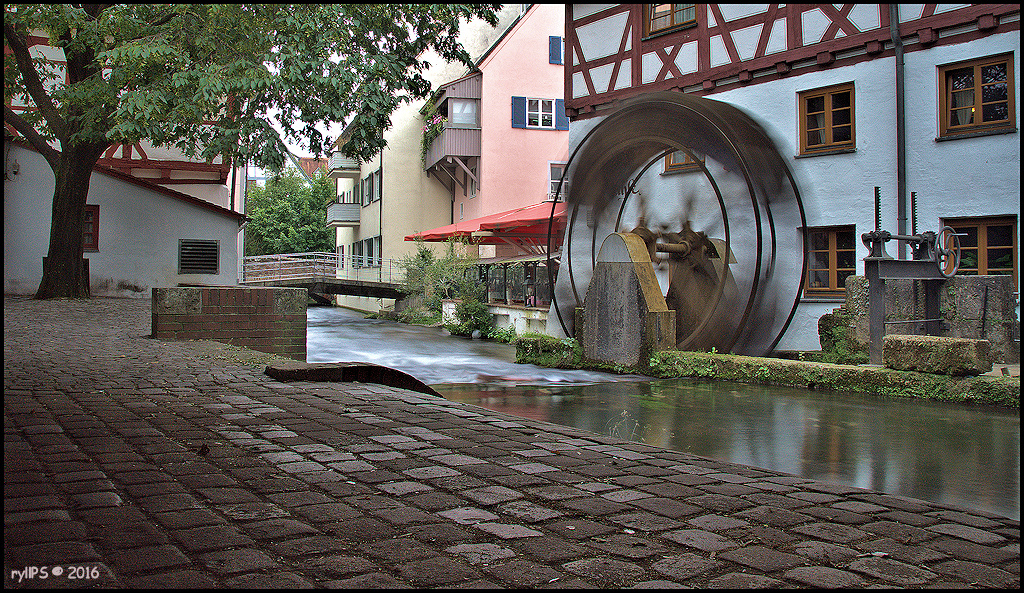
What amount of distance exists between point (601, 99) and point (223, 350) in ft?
23.8

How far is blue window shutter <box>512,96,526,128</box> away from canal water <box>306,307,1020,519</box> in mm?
15789

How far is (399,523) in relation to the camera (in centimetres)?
266

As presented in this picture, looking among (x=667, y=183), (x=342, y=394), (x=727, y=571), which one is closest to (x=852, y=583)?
(x=727, y=571)

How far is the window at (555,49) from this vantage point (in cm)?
2514

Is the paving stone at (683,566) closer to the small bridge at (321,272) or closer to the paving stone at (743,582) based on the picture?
the paving stone at (743,582)

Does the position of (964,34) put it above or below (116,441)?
above

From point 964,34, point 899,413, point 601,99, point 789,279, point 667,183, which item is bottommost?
point 899,413

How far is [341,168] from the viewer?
31766 millimetres

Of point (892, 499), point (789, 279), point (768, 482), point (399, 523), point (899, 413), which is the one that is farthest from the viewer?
point (789, 279)

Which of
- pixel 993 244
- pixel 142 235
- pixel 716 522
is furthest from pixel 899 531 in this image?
pixel 142 235

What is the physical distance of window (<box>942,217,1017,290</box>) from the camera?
318cm

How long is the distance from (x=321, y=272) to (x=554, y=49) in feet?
42.1

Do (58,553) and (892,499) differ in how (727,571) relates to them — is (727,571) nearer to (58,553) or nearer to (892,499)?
(892,499)

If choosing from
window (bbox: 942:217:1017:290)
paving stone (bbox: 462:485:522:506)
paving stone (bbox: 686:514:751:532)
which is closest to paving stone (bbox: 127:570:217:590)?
paving stone (bbox: 462:485:522:506)
